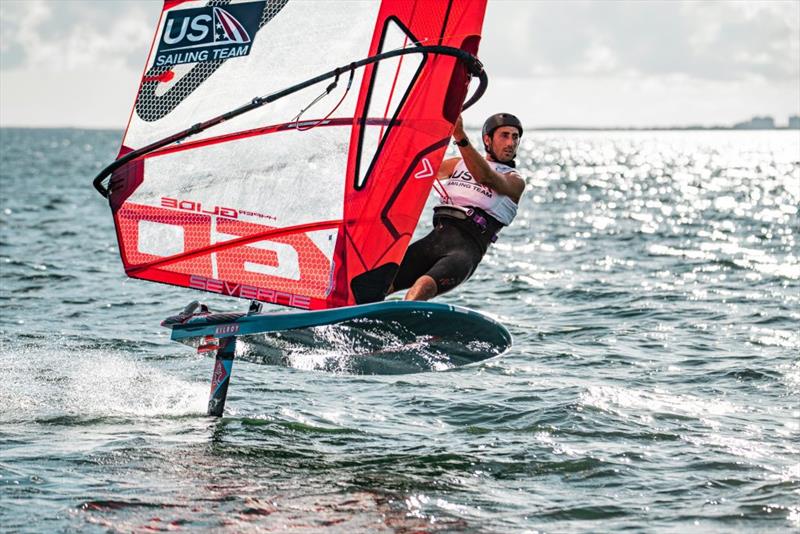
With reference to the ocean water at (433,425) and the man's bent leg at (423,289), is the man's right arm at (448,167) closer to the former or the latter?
the man's bent leg at (423,289)

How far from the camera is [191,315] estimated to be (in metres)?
7.76

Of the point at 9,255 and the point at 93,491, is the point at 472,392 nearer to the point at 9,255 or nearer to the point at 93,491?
the point at 93,491

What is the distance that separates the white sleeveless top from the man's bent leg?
0.76 meters

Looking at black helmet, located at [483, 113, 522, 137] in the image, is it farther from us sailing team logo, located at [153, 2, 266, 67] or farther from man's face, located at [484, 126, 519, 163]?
us sailing team logo, located at [153, 2, 266, 67]

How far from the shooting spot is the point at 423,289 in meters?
7.59

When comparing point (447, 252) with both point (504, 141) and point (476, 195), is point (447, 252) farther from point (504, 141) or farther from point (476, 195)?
point (504, 141)

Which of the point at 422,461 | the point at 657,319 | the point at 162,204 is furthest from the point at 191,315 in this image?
the point at 657,319

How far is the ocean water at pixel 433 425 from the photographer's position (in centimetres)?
671

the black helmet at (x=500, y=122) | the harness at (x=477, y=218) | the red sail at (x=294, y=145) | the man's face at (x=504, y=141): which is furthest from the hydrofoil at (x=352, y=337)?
the black helmet at (x=500, y=122)

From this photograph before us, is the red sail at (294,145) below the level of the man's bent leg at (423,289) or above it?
above

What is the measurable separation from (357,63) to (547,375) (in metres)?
4.80

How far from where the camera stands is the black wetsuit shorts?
26.1 feet

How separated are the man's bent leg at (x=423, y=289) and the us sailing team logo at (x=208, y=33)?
196 cm

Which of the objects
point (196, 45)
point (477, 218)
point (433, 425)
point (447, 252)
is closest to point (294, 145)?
point (196, 45)
